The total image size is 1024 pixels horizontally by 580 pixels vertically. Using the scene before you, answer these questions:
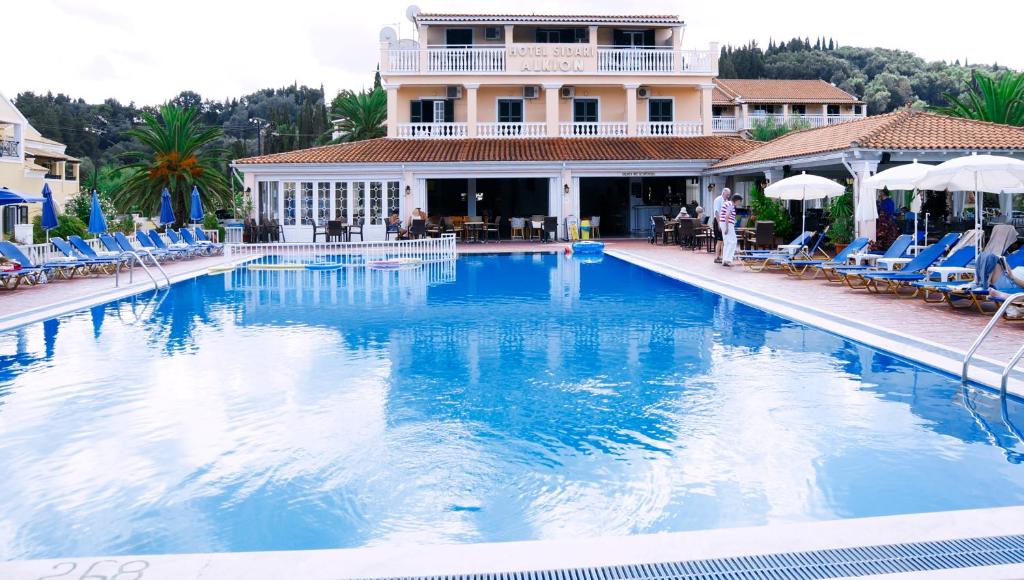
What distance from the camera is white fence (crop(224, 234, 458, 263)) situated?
2297 centimetres

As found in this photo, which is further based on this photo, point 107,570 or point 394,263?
point 394,263

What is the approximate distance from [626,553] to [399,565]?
907 mm

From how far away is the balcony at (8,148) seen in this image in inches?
1585

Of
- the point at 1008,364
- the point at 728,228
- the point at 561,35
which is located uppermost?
the point at 561,35

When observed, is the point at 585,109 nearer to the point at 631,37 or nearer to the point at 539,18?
the point at 631,37

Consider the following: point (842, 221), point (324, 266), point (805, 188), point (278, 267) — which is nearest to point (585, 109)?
point (324, 266)

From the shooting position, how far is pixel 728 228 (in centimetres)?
1781

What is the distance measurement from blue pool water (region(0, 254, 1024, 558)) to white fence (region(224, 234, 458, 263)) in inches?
487

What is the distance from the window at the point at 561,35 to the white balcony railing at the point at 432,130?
454 centimetres

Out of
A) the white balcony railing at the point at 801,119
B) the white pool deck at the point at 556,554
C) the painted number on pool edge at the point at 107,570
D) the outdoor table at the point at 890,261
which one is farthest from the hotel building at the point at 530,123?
the painted number on pool edge at the point at 107,570

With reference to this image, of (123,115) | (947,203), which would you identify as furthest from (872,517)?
(123,115)

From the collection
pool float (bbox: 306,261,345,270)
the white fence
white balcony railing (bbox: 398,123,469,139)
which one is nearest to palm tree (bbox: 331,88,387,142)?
white balcony railing (bbox: 398,123,469,139)

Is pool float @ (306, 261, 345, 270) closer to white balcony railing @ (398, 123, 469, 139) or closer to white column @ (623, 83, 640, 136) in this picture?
white balcony railing @ (398, 123, 469, 139)

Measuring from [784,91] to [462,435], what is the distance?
188 ft
